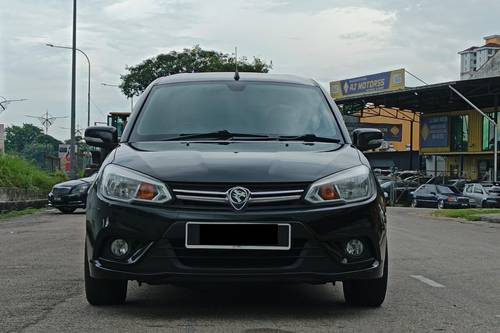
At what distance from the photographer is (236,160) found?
468cm

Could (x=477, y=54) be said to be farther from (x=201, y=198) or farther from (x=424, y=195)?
Answer: (x=201, y=198)

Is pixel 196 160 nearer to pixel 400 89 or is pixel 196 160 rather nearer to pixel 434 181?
pixel 434 181

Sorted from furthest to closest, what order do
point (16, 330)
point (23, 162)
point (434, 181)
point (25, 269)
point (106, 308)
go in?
point (434, 181) → point (23, 162) → point (25, 269) → point (106, 308) → point (16, 330)

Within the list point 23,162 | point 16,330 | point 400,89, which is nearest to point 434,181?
point 400,89

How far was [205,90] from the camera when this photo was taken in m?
5.96

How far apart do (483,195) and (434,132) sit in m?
20.8

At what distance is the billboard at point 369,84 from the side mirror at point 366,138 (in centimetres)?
4401

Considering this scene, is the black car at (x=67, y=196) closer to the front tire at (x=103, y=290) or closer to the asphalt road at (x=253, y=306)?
the asphalt road at (x=253, y=306)

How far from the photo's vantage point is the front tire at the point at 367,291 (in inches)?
200

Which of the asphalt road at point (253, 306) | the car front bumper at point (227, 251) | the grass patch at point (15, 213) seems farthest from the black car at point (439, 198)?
the car front bumper at point (227, 251)

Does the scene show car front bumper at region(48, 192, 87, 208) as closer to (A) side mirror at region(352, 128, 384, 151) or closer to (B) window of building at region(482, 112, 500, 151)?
(A) side mirror at region(352, 128, 384, 151)

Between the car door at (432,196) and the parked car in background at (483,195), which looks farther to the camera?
the car door at (432,196)

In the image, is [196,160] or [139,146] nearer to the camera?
[196,160]

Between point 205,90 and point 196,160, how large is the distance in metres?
1.40
